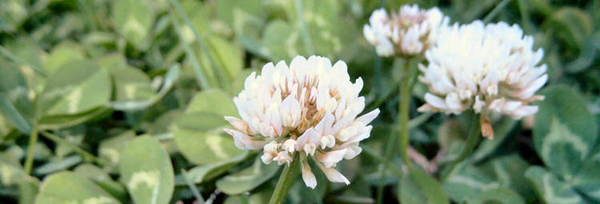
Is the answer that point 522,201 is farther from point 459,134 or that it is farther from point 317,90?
point 317,90

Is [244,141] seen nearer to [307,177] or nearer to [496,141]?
[307,177]

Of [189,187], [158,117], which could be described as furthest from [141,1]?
[189,187]

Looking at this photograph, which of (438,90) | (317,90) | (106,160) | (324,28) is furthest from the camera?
(324,28)

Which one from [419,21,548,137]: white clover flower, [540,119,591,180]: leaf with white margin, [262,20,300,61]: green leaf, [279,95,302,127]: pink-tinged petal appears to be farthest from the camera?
[262,20,300,61]: green leaf

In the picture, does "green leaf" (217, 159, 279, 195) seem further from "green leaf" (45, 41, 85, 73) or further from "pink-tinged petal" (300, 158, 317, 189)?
"green leaf" (45, 41, 85, 73)

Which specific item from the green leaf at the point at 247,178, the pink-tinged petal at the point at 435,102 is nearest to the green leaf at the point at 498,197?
the pink-tinged petal at the point at 435,102

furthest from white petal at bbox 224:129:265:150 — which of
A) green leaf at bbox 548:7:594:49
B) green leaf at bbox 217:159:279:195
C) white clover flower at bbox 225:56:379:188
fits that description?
green leaf at bbox 548:7:594:49
